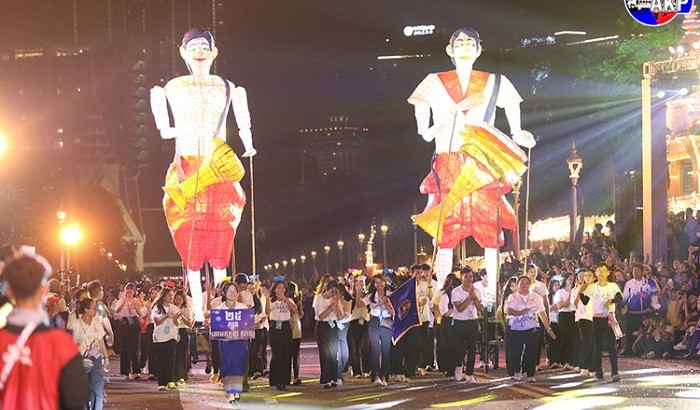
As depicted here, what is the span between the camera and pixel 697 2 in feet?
125

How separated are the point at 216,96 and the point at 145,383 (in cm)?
688

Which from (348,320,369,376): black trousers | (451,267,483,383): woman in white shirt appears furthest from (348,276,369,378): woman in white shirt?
(451,267,483,383): woman in white shirt

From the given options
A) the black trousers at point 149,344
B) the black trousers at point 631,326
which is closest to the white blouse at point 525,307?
the black trousers at point 631,326

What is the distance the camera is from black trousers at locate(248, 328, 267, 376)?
22.8 m

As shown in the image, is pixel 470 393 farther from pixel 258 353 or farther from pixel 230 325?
pixel 258 353

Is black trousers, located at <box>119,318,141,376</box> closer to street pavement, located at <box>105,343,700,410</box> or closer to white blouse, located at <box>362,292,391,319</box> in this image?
street pavement, located at <box>105,343,700,410</box>

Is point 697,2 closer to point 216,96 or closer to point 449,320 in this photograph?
point 216,96

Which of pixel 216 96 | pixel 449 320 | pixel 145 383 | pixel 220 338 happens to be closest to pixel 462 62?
pixel 216 96

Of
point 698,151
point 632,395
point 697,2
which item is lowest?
point 632,395

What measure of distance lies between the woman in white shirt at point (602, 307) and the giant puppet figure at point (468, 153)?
6.56 meters

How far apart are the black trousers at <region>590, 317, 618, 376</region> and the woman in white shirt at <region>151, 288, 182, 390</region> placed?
6156 mm

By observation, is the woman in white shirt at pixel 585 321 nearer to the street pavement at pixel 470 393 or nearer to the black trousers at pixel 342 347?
the street pavement at pixel 470 393

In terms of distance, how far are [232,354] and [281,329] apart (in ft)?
8.62

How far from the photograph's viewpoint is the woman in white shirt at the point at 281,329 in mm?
20219
